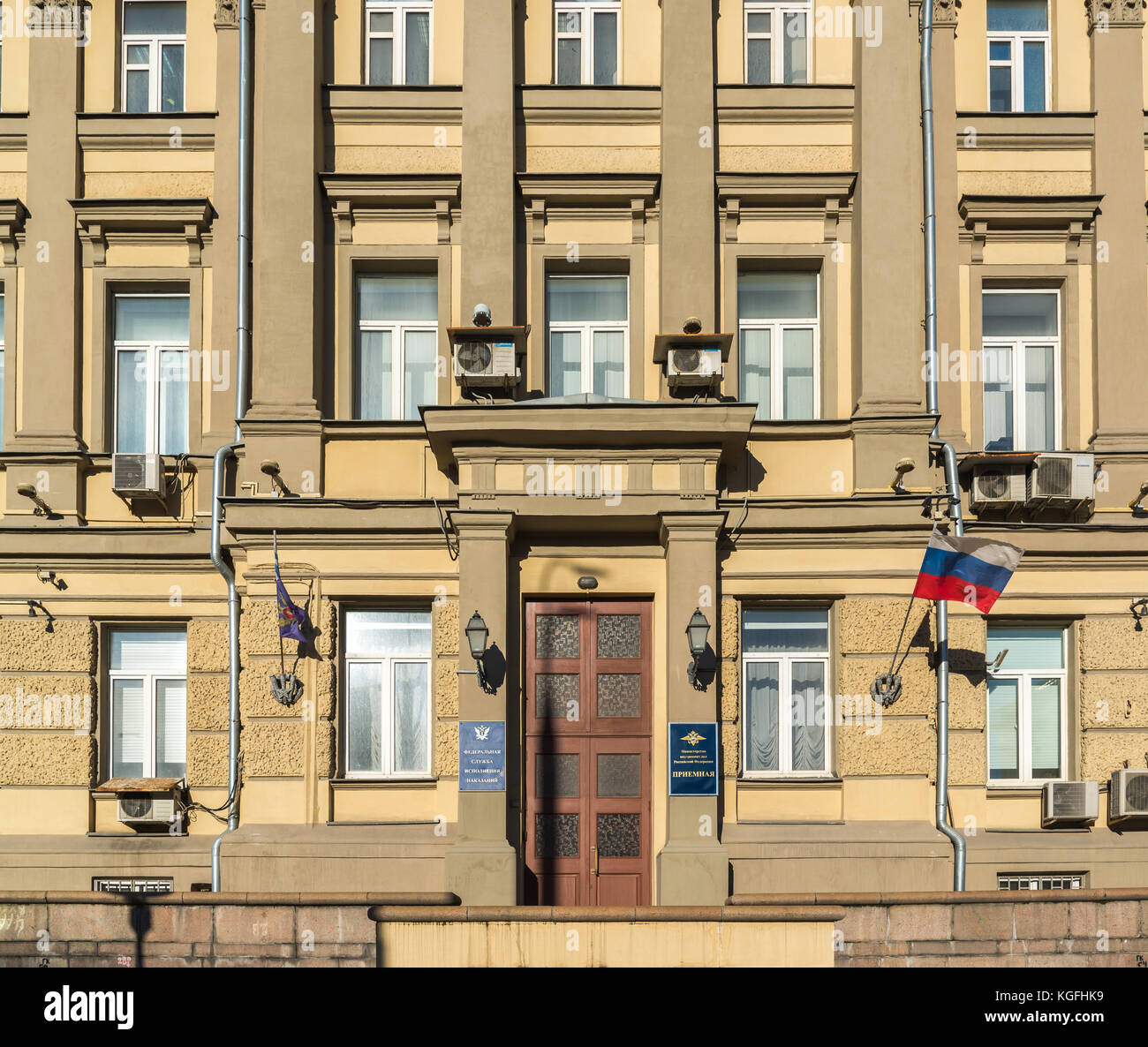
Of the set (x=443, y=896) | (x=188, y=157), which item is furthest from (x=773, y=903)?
(x=188, y=157)

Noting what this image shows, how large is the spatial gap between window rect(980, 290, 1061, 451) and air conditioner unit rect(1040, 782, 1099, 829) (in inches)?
136

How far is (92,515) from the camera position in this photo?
1384cm

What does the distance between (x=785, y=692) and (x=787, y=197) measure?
199 inches

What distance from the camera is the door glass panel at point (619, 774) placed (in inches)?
509

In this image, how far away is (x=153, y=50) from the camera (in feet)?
47.1

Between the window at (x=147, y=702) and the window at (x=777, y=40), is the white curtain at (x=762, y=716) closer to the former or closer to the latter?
the window at (x=147, y=702)

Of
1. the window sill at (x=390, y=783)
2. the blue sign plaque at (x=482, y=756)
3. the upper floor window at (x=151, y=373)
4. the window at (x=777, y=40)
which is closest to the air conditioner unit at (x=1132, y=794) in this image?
the blue sign plaque at (x=482, y=756)

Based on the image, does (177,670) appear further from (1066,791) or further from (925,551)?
(1066,791)

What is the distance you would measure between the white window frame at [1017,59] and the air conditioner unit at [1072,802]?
7.03 meters

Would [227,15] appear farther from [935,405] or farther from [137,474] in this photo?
[935,405]

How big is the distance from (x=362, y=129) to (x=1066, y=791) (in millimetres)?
9728

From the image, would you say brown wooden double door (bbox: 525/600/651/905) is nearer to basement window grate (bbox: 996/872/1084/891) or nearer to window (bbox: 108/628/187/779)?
basement window grate (bbox: 996/872/1084/891)

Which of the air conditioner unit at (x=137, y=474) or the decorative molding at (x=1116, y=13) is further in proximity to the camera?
the decorative molding at (x=1116, y=13)

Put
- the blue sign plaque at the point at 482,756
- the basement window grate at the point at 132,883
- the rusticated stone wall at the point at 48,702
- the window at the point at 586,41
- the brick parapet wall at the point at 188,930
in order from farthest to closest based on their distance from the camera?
1. the window at the point at 586,41
2. the rusticated stone wall at the point at 48,702
3. the basement window grate at the point at 132,883
4. the blue sign plaque at the point at 482,756
5. the brick parapet wall at the point at 188,930
